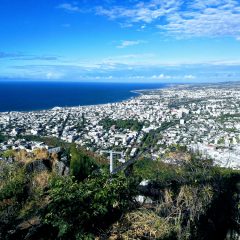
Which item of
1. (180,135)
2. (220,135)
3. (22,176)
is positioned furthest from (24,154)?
(220,135)

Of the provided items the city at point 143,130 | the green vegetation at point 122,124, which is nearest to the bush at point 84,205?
the city at point 143,130

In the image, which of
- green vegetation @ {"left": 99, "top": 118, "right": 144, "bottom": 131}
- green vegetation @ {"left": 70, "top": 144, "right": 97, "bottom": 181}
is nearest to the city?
green vegetation @ {"left": 99, "top": 118, "right": 144, "bottom": 131}

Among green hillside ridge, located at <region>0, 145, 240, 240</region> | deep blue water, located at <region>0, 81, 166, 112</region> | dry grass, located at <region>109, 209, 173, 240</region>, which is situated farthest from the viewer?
deep blue water, located at <region>0, 81, 166, 112</region>

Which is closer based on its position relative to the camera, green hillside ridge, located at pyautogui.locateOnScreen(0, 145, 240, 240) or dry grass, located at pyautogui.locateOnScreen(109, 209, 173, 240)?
green hillside ridge, located at pyautogui.locateOnScreen(0, 145, 240, 240)

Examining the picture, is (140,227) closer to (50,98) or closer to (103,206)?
(103,206)

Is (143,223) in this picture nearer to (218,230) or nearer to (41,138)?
(218,230)

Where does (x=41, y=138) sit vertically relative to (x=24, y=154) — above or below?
below

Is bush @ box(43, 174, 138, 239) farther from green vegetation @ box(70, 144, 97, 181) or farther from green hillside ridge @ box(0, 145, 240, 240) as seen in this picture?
green vegetation @ box(70, 144, 97, 181)

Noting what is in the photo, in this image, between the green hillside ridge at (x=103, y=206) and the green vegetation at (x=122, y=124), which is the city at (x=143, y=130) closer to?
the green vegetation at (x=122, y=124)
